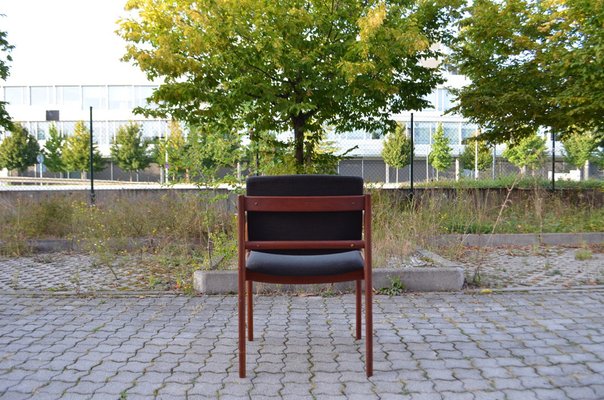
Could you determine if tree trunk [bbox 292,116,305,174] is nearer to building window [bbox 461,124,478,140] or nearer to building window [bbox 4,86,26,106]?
building window [bbox 461,124,478,140]

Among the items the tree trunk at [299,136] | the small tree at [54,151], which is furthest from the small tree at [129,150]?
the tree trunk at [299,136]

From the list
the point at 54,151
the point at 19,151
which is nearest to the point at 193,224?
the point at 54,151

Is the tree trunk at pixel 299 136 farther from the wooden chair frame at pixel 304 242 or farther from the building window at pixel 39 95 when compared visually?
the building window at pixel 39 95

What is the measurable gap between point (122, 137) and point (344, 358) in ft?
145

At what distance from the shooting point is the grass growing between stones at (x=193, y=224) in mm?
6312

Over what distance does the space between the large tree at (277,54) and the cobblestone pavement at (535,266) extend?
3.28m

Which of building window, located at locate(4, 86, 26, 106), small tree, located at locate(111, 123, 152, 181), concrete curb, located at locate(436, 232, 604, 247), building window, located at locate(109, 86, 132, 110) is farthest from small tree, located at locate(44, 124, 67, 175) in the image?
concrete curb, located at locate(436, 232, 604, 247)

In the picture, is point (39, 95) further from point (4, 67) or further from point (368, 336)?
point (368, 336)

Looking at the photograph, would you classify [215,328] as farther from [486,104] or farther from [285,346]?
[486,104]

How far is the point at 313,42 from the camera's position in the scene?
865 centimetres

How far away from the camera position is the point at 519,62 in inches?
450

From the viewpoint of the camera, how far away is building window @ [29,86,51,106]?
50.0m

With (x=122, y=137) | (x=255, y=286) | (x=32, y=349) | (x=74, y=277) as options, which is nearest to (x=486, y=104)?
(x=255, y=286)

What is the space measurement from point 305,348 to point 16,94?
56.2 m
